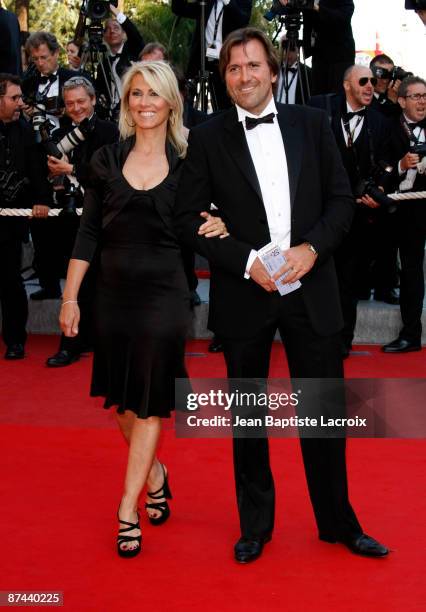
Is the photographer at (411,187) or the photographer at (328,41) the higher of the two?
the photographer at (328,41)

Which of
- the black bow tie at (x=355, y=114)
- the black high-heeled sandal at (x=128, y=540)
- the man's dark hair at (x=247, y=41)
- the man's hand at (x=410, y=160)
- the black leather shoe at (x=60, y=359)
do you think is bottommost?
the black leather shoe at (x=60, y=359)

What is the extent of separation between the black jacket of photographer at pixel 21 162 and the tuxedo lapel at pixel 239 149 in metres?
3.70

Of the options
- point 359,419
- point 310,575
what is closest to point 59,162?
point 359,419

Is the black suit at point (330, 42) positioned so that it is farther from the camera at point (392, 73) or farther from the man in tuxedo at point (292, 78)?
the camera at point (392, 73)

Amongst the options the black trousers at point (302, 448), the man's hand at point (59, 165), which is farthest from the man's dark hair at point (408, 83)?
the black trousers at point (302, 448)

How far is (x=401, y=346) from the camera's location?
Result: 6.89 metres

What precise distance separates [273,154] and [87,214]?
31.2 inches

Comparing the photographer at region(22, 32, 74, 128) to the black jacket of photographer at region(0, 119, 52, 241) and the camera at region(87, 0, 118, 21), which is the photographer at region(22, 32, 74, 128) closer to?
the black jacket of photographer at region(0, 119, 52, 241)

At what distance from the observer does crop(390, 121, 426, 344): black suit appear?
6.69 m

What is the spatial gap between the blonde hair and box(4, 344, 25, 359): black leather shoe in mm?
3348

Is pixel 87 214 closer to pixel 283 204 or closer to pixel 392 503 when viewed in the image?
pixel 283 204

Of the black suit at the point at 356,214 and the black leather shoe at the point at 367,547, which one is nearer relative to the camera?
the black leather shoe at the point at 367,547

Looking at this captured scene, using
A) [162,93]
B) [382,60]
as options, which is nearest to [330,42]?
[382,60]

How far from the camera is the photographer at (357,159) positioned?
6445 mm
